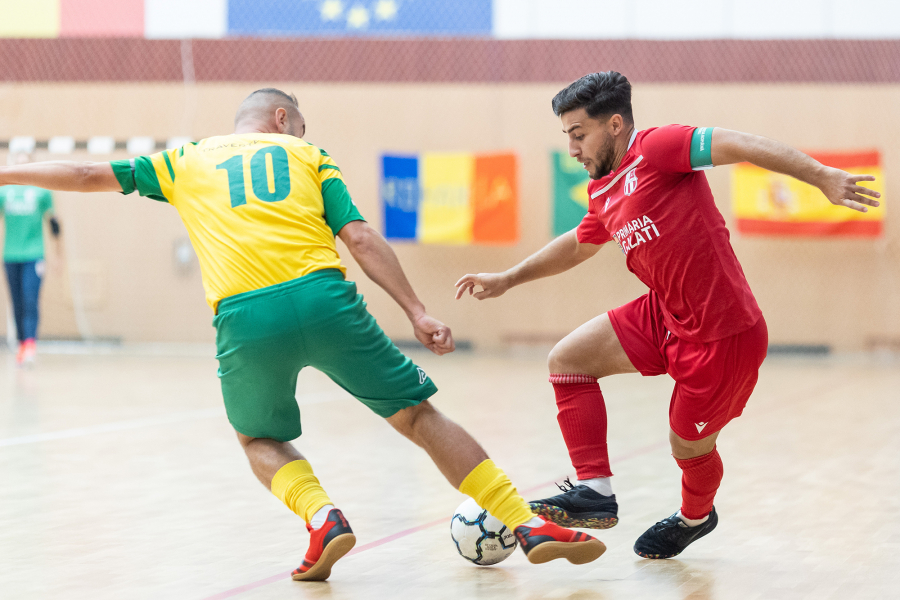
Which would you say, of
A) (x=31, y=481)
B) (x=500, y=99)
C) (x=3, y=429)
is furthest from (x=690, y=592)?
(x=500, y=99)

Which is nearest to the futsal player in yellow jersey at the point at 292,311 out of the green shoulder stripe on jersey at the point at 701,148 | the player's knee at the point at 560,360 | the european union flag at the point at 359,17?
the player's knee at the point at 560,360

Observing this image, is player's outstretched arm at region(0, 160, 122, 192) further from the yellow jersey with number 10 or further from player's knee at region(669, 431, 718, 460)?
player's knee at region(669, 431, 718, 460)

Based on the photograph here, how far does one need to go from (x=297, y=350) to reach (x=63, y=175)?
3.11 feet

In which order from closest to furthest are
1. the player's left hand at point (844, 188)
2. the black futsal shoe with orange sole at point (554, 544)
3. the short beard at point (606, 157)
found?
the player's left hand at point (844, 188)
the black futsal shoe with orange sole at point (554, 544)
the short beard at point (606, 157)

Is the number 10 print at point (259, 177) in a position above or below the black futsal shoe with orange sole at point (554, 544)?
above

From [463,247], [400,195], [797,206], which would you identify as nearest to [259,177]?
[400,195]

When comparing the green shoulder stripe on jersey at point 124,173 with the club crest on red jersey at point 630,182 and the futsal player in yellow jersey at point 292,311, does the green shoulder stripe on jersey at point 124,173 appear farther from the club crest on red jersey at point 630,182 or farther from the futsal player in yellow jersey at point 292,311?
the club crest on red jersey at point 630,182

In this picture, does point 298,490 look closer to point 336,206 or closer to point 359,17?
point 336,206

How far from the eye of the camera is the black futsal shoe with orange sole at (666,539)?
11.2 feet

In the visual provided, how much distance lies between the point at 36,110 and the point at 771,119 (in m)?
10.5

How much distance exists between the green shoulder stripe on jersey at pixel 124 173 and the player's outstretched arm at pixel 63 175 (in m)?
0.01

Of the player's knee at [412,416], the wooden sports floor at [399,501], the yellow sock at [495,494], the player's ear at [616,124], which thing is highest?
the player's ear at [616,124]

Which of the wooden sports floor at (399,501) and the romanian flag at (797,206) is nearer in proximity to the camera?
the wooden sports floor at (399,501)

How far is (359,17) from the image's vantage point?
13953 millimetres
